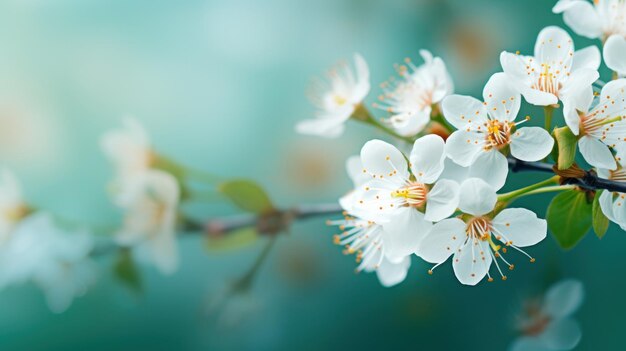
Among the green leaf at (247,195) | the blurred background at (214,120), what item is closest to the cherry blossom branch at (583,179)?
the green leaf at (247,195)

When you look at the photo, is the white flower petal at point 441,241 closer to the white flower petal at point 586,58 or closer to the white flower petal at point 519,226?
the white flower petal at point 519,226

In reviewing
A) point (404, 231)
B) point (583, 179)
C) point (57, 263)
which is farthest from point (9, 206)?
point (583, 179)

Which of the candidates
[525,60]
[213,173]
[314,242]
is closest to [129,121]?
[213,173]

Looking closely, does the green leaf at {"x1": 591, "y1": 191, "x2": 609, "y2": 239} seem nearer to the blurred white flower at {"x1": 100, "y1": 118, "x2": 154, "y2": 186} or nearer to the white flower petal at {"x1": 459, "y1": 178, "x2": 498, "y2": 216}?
the white flower petal at {"x1": 459, "y1": 178, "x2": 498, "y2": 216}

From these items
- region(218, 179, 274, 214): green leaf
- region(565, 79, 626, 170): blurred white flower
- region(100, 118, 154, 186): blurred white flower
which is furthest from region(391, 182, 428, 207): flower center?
region(100, 118, 154, 186): blurred white flower

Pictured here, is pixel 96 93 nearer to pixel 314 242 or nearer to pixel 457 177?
pixel 314 242

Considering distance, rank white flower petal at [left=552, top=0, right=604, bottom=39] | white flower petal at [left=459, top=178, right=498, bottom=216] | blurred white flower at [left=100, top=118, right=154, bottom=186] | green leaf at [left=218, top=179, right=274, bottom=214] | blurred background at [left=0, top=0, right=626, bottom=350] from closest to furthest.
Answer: white flower petal at [left=459, top=178, right=498, bottom=216] < white flower petal at [left=552, top=0, right=604, bottom=39] < green leaf at [left=218, top=179, right=274, bottom=214] < blurred white flower at [left=100, top=118, right=154, bottom=186] < blurred background at [left=0, top=0, right=626, bottom=350]
